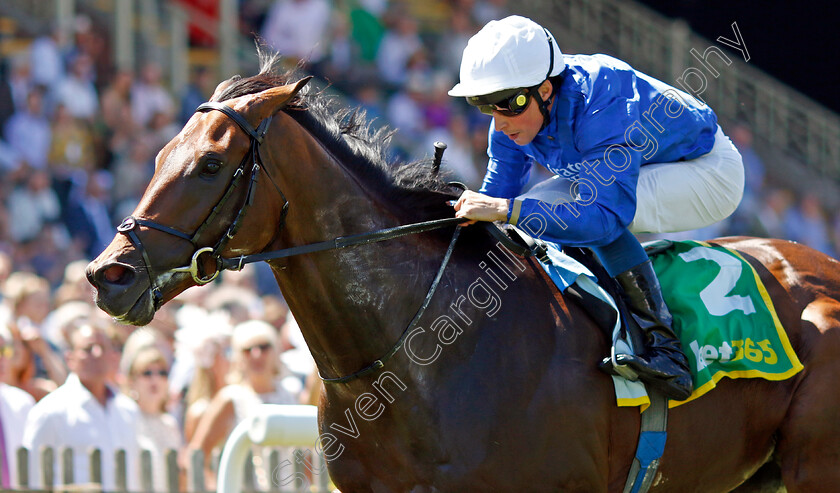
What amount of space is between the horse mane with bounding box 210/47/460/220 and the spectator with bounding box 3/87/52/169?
726 cm

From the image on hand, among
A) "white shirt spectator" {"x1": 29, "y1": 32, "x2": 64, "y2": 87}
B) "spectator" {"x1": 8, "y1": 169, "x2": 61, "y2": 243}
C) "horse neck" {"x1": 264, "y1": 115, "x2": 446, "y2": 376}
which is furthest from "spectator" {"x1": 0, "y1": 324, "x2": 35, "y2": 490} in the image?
"white shirt spectator" {"x1": 29, "y1": 32, "x2": 64, "y2": 87}

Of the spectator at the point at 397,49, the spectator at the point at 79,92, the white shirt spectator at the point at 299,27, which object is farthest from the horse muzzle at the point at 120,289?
the spectator at the point at 397,49

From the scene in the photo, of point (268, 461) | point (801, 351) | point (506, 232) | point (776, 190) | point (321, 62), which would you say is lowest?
point (776, 190)

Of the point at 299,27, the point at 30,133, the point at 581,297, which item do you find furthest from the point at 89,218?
the point at 581,297

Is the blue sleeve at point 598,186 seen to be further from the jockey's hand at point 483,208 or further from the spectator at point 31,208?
the spectator at point 31,208

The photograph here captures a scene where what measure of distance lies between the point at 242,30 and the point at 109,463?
28.1 feet

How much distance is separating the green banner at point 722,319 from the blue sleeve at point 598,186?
19.2 inches

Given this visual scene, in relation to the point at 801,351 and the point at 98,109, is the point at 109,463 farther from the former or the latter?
the point at 98,109

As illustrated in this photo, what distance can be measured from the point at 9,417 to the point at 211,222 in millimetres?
3672

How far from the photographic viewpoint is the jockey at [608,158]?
3545 mm

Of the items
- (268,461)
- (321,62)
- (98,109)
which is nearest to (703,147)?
(268,461)

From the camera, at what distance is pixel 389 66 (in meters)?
13.4

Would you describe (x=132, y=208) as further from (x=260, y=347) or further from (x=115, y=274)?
(x=115, y=274)

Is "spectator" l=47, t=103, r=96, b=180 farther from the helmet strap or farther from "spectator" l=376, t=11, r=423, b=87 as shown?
the helmet strap
